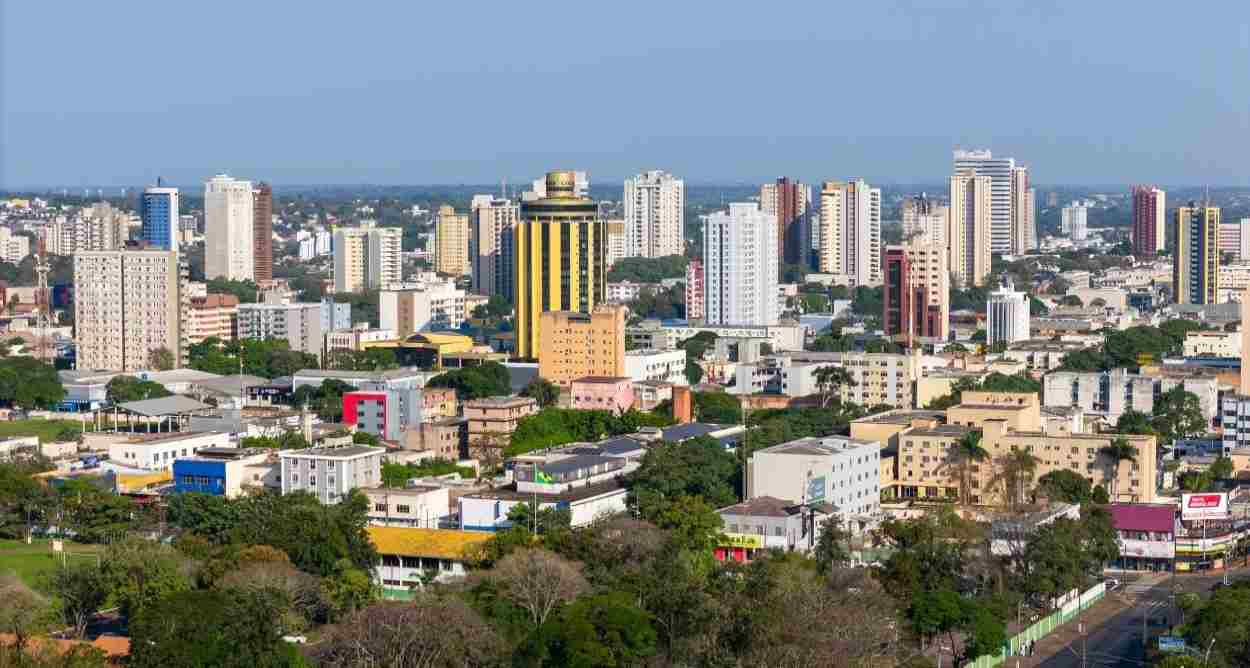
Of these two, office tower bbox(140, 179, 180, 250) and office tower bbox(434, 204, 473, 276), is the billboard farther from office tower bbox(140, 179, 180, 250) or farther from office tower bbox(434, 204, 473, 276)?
office tower bbox(140, 179, 180, 250)

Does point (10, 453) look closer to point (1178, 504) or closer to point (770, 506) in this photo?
point (770, 506)

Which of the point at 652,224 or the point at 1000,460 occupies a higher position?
the point at 652,224

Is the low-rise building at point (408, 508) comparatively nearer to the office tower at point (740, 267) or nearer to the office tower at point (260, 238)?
the office tower at point (740, 267)

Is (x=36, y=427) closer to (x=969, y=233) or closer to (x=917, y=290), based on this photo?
(x=917, y=290)

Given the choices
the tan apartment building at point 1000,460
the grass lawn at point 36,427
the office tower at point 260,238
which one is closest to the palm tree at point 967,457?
the tan apartment building at point 1000,460

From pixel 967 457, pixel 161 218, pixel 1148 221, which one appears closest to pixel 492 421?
pixel 967 457

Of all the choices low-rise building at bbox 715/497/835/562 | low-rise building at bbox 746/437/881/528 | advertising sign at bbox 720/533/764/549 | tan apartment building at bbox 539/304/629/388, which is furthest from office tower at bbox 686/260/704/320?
advertising sign at bbox 720/533/764/549
